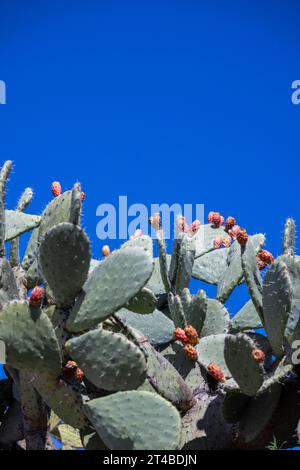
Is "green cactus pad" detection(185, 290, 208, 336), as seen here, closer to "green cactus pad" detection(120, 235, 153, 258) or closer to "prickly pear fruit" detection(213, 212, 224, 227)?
"green cactus pad" detection(120, 235, 153, 258)

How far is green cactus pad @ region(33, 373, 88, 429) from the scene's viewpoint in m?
3.03

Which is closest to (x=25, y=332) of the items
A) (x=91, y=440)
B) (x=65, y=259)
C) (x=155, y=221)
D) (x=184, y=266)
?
(x=65, y=259)

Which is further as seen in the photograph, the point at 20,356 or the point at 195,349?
the point at 195,349

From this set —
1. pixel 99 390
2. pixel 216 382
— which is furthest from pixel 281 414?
pixel 99 390

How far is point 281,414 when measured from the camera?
10.4 ft

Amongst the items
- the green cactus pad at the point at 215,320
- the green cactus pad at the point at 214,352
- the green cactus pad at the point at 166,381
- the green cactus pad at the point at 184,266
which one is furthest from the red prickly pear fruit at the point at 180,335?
the green cactus pad at the point at 184,266

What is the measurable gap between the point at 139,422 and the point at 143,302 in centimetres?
90

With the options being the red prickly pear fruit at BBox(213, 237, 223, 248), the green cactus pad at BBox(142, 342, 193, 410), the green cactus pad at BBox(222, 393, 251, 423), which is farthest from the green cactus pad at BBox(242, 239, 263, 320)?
the red prickly pear fruit at BBox(213, 237, 223, 248)

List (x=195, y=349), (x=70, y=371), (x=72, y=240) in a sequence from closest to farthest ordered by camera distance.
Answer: (x=72, y=240) < (x=70, y=371) < (x=195, y=349)

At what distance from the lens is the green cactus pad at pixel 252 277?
326 cm

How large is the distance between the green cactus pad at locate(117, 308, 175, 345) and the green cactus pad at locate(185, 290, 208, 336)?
19 cm

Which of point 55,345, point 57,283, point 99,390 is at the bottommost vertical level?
point 99,390

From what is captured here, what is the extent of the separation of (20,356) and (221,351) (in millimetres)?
1080
